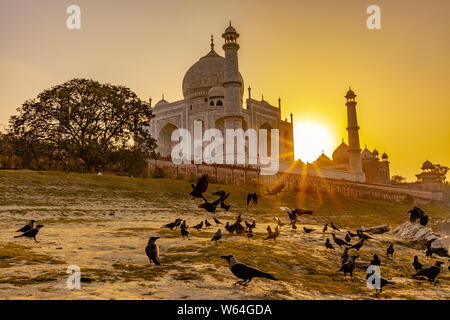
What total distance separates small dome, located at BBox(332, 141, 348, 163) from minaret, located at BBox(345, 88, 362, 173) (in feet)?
31.6

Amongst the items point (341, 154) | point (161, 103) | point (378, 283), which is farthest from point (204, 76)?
point (378, 283)

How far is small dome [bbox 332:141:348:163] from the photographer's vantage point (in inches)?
2220

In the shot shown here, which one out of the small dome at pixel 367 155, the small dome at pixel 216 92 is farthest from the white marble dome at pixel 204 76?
the small dome at pixel 367 155

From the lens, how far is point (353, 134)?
44031 mm

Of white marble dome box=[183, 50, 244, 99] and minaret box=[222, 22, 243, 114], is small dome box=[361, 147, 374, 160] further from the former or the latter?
minaret box=[222, 22, 243, 114]

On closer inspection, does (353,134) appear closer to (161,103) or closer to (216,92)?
(216,92)

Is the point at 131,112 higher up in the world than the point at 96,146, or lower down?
higher up

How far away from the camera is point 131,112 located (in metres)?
23.3

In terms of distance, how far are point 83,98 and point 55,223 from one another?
14.1m

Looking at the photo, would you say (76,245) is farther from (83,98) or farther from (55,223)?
(83,98)

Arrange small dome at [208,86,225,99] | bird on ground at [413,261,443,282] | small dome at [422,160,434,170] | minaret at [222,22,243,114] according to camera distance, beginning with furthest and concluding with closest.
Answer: small dome at [422,160,434,170] → small dome at [208,86,225,99] → minaret at [222,22,243,114] → bird on ground at [413,261,443,282]

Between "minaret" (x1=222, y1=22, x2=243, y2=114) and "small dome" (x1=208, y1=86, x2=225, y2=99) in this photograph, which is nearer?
"minaret" (x1=222, y1=22, x2=243, y2=114)

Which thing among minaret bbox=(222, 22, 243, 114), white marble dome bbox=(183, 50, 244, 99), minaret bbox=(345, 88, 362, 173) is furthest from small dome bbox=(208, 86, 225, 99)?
minaret bbox=(345, 88, 362, 173)
